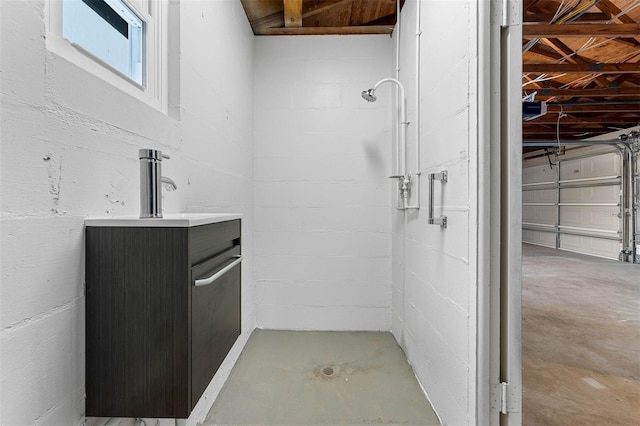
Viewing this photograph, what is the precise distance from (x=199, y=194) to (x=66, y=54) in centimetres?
80

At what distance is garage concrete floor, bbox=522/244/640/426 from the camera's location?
1.59m

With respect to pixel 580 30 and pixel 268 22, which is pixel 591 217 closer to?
pixel 580 30

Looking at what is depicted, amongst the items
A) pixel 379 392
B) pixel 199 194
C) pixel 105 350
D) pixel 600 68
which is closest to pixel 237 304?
pixel 105 350

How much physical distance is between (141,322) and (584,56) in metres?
4.53

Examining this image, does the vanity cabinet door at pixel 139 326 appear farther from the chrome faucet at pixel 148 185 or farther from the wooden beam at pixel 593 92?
the wooden beam at pixel 593 92

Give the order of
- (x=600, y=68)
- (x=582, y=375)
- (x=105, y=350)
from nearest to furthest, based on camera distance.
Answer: (x=105, y=350), (x=582, y=375), (x=600, y=68)

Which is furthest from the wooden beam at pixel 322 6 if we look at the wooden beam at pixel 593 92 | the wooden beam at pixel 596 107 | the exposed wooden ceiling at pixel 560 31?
the wooden beam at pixel 596 107

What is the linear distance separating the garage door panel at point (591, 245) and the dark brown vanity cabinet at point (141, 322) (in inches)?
294

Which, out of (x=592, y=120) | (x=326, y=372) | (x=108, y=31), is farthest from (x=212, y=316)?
(x=592, y=120)

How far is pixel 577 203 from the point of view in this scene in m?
6.14

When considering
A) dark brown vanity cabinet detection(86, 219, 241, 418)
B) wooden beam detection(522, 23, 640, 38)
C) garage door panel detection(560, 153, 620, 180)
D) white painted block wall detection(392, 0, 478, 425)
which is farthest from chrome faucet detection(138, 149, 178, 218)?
garage door panel detection(560, 153, 620, 180)

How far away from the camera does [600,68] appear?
120 inches

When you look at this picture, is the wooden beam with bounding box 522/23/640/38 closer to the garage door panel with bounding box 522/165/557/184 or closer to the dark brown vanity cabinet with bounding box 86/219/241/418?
the dark brown vanity cabinet with bounding box 86/219/241/418

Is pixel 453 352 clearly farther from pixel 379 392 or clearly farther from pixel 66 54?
pixel 66 54
